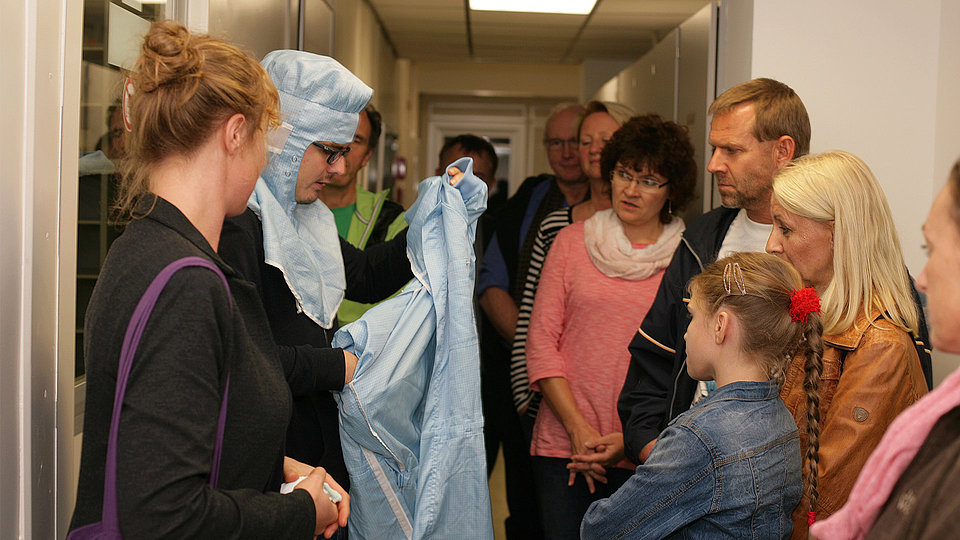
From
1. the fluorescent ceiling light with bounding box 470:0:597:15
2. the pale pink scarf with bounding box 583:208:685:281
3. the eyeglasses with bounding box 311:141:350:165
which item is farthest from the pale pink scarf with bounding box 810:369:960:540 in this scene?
the fluorescent ceiling light with bounding box 470:0:597:15

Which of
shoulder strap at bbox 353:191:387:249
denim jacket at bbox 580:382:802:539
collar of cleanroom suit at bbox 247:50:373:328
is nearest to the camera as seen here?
denim jacket at bbox 580:382:802:539

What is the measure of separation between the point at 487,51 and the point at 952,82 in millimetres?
4765

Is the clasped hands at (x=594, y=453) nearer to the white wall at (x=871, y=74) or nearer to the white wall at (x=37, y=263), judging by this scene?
the white wall at (x=871, y=74)

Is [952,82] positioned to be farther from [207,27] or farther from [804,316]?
[207,27]

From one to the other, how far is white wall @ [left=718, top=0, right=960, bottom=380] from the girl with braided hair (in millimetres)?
995

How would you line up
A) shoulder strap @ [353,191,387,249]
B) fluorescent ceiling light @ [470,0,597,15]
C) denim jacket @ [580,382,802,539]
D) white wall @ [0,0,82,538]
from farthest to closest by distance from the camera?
fluorescent ceiling light @ [470,0,597,15], shoulder strap @ [353,191,387,249], denim jacket @ [580,382,802,539], white wall @ [0,0,82,538]

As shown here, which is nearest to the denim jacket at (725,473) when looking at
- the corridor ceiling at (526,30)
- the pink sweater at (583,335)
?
the pink sweater at (583,335)

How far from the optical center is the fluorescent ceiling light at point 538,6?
472cm

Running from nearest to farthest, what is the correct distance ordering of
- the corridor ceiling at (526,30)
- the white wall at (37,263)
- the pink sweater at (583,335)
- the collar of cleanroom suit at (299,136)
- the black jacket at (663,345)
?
the white wall at (37,263)
the collar of cleanroom suit at (299,136)
the black jacket at (663,345)
the pink sweater at (583,335)
the corridor ceiling at (526,30)

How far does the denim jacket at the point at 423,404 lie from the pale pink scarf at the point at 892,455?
881 mm

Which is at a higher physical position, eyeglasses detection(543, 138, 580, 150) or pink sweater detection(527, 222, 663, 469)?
eyeglasses detection(543, 138, 580, 150)

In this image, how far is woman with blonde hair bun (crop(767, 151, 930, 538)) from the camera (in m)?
1.50

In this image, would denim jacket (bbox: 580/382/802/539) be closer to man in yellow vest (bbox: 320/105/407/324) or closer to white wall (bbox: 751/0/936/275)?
white wall (bbox: 751/0/936/275)

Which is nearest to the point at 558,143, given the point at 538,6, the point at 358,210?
the point at 358,210
